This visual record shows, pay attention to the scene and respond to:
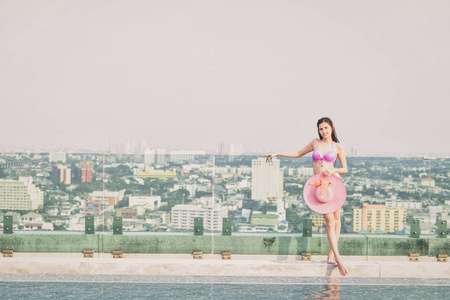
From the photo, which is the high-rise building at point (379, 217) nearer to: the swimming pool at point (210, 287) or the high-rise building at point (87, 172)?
the swimming pool at point (210, 287)

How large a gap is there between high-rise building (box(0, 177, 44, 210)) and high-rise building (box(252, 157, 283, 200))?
284 centimetres

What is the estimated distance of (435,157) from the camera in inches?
341

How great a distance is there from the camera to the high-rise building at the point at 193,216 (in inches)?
333

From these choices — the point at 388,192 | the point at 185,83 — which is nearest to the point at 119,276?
the point at 388,192

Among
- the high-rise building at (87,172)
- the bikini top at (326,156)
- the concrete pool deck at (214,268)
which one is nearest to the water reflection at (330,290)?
the concrete pool deck at (214,268)

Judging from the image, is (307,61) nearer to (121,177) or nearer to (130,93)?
(130,93)

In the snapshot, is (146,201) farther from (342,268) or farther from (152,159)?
(342,268)

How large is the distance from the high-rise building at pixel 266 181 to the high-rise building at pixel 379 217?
1.05 meters

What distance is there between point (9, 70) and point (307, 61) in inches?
607

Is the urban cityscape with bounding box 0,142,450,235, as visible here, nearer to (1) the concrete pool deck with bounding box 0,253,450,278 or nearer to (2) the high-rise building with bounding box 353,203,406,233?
(2) the high-rise building with bounding box 353,203,406,233

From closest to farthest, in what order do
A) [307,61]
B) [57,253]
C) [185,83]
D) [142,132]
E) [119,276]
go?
[119,276], [57,253], [307,61], [185,83], [142,132]

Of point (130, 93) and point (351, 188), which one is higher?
point (130, 93)

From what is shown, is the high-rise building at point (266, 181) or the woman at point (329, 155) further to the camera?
the high-rise building at point (266, 181)

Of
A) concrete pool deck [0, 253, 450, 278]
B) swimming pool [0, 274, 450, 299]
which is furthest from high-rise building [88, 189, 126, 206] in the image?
swimming pool [0, 274, 450, 299]
